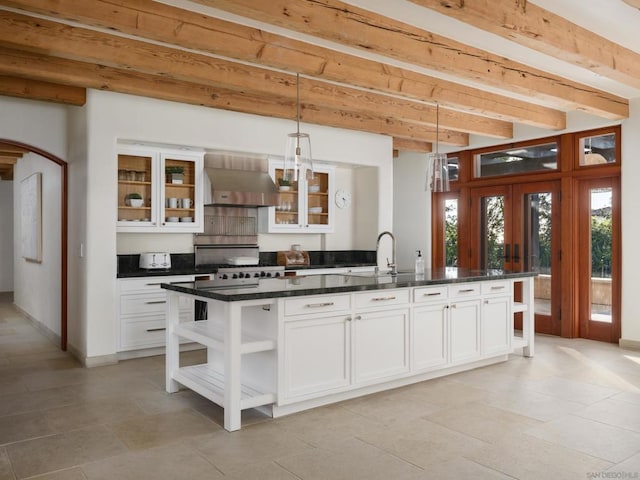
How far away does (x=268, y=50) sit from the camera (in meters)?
4.05

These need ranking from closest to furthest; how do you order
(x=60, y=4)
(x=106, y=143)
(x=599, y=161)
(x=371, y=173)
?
(x=60, y=4)
(x=106, y=143)
(x=599, y=161)
(x=371, y=173)

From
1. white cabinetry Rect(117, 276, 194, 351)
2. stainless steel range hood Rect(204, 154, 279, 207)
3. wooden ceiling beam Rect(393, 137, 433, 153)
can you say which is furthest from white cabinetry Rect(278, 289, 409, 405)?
wooden ceiling beam Rect(393, 137, 433, 153)

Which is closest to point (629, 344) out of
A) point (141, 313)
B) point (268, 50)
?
point (268, 50)

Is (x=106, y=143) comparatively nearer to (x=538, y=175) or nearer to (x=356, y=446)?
(x=356, y=446)

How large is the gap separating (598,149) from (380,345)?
411cm

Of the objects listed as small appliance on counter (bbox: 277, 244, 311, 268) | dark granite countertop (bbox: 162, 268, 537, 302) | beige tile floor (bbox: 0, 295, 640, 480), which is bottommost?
beige tile floor (bbox: 0, 295, 640, 480)

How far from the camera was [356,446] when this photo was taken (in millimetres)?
3199

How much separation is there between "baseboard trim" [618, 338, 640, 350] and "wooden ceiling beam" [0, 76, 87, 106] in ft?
20.2

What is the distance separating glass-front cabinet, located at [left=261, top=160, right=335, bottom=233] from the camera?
273 inches

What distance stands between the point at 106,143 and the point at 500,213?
16.7 ft

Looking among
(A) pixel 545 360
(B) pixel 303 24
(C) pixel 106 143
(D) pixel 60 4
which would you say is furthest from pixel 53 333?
(A) pixel 545 360

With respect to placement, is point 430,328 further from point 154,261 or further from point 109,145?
point 109,145

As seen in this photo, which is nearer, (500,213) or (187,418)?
(187,418)

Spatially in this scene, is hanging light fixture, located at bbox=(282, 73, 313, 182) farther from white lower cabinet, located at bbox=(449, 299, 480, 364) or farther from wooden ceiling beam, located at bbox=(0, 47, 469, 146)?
white lower cabinet, located at bbox=(449, 299, 480, 364)
